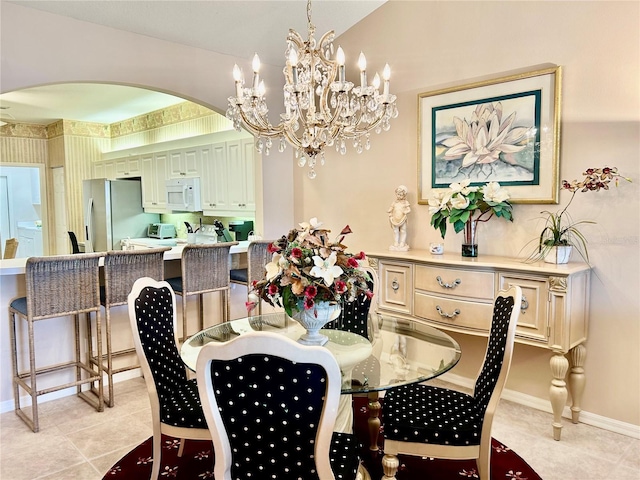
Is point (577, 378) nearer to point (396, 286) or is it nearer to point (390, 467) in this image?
point (396, 286)

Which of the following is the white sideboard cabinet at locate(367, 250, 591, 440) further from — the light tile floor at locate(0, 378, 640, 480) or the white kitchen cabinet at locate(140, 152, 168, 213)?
the white kitchen cabinet at locate(140, 152, 168, 213)

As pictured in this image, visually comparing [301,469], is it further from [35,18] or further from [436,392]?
[35,18]

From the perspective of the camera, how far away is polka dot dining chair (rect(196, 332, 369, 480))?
1.40 m

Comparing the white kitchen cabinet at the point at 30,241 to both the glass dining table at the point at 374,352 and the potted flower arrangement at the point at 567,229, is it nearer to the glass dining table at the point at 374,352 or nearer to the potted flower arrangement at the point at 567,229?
the glass dining table at the point at 374,352

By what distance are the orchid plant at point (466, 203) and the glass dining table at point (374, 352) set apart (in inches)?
34.4

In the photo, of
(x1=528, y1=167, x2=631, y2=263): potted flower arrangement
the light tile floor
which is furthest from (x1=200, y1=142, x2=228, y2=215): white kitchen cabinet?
(x1=528, y1=167, x2=631, y2=263): potted flower arrangement

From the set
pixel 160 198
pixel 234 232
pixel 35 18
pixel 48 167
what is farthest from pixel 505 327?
pixel 48 167

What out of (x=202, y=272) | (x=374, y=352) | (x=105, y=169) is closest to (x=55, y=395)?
(x=202, y=272)

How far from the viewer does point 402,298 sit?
132 inches

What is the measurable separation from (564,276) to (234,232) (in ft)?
12.0

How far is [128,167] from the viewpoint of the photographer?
7.01 m

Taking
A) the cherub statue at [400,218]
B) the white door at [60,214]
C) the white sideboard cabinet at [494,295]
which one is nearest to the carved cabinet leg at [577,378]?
the white sideboard cabinet at [494,295]

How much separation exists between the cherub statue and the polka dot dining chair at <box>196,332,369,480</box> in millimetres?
2315

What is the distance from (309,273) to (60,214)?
7.46 meters
